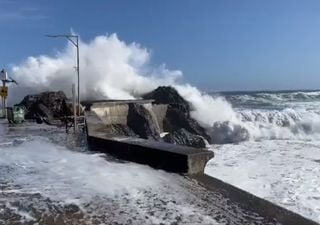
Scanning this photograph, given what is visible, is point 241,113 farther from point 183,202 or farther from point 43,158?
point 183,202

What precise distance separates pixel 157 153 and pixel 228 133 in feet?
53.4

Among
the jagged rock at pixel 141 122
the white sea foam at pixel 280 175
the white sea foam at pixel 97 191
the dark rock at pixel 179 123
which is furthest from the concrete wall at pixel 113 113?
the white sea foam at pixel 97 191

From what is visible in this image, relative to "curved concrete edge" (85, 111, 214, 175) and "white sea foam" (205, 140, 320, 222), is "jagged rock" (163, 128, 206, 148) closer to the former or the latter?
"white sea foam" (205, 140, 320, 222)

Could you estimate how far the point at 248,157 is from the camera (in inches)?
587

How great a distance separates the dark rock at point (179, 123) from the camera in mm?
21609

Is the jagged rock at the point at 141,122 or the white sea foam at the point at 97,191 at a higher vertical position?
the jagged rock at the point at 141,122

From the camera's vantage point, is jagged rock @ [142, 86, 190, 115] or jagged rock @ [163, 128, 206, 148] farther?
jagged rock @ [142, 86, 190, 115]

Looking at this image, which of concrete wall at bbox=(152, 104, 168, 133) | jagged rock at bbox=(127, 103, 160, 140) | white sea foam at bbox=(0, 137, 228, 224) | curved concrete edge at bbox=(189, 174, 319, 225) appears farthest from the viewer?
concrete wall at bbox=(152, 104, 168, 133)

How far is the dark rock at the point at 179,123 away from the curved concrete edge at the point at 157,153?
39.4 feet

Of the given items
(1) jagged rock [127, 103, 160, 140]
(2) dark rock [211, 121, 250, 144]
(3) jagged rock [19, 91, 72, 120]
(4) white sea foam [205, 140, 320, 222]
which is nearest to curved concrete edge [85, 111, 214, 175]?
(4) white sea foam [205, 140, 320, 222]

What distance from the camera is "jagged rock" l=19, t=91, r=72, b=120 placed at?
1828cm

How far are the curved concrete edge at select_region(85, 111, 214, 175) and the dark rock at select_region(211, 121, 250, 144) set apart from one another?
13301 mm

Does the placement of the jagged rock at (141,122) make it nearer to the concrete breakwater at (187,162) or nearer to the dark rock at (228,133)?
the dark rock at (228,133)

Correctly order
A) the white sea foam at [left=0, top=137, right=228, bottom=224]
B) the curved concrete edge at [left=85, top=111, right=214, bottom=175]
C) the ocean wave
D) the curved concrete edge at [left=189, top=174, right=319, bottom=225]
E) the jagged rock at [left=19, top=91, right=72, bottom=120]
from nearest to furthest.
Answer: the curved concrete edge at [left=189, top=174, right=319, bottom=225] → the white sea foam at [left=0, top=137, right=228, bottom=224] → the curved concrete edge at [left=85, top=111, right=214, bottom=175] → the jagged rock at [left=19, top=91, right=72, bottom=120] → the ocean wave
